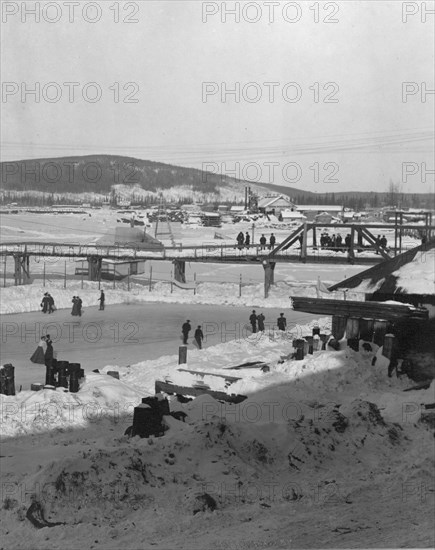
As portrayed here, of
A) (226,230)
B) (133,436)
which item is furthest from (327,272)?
(133,436)

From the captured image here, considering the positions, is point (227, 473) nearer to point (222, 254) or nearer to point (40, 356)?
point (40, 356)

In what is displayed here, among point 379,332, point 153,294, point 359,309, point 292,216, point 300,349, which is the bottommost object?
point 153,294

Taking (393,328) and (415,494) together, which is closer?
(415,494)

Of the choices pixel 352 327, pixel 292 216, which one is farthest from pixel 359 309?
pixel 292 216

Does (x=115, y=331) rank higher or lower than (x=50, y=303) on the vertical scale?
lower

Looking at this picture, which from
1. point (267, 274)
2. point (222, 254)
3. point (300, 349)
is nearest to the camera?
point (300, 349)

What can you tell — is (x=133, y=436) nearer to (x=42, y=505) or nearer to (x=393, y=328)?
(x=42, y=505)
